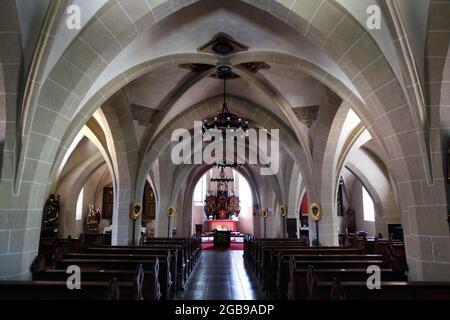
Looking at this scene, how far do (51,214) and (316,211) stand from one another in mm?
12352

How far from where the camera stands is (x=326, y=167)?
888 centimetres

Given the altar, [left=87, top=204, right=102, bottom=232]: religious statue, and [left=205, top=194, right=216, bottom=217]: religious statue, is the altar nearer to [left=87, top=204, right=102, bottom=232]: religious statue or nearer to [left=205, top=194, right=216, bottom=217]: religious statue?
[left=205, top=194, right=216, bottom=217]: religious statue

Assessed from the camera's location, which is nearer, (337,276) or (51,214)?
(337,276)

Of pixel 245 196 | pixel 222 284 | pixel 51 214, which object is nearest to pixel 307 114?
pixel 222 284

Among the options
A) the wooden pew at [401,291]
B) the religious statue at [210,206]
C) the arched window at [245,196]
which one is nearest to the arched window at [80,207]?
the religious statue at [210,206]

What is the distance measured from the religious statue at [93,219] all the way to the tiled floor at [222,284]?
10.3 m

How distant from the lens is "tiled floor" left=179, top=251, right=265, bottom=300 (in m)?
5.98

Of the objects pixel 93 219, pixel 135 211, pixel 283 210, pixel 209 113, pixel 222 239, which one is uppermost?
pixel 209 113

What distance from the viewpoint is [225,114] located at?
7250mm

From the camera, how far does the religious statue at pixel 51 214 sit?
14133 mm

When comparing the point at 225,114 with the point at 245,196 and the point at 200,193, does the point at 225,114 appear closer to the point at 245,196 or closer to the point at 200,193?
the point at 245,196

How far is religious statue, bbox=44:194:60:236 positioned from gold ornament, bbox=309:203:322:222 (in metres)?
12.1
